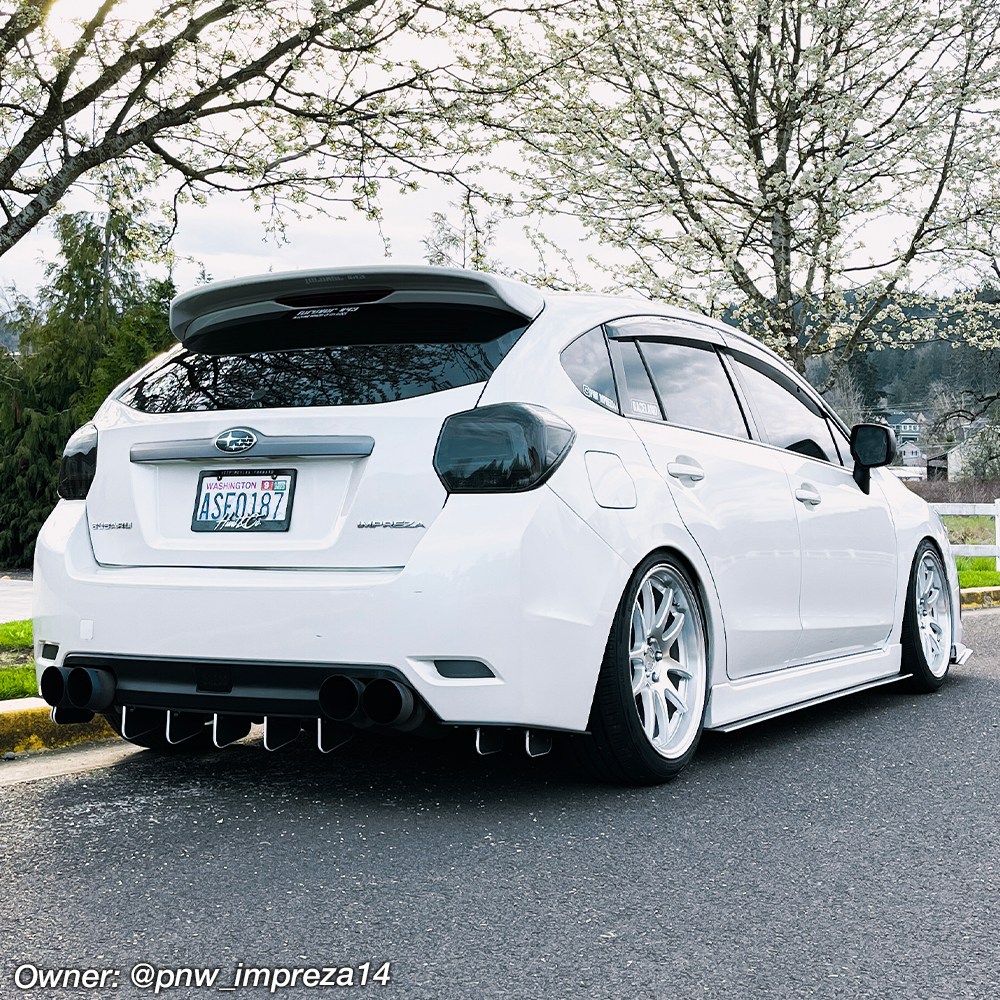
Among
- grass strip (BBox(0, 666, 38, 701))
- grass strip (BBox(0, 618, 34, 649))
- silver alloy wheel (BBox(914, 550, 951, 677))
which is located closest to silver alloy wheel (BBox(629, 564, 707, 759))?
silver alloy wheel (BBox(914, 550, 951, 677))

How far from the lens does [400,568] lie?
3.70 meters

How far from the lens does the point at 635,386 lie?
14.9 feet

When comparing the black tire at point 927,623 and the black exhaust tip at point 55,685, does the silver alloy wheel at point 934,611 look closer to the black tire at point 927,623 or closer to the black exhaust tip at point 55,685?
the black tire at point 927,623

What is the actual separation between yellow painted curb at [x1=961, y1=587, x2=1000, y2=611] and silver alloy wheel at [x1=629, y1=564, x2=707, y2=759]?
8.28 m

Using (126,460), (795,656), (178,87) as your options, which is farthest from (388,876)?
(178,87)

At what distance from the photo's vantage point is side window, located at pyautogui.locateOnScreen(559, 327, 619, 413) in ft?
13.7

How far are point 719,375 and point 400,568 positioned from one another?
6.80ft

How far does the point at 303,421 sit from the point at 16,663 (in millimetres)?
4024

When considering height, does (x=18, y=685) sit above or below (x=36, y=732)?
above

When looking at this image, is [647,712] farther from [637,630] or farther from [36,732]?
[36,732]

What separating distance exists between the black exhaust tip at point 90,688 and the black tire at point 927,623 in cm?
402

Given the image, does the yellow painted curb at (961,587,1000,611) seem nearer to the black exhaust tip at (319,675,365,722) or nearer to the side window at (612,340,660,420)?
the side window at (612,340,660,420)

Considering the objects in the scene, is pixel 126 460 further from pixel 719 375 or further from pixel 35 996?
pixel 719 375

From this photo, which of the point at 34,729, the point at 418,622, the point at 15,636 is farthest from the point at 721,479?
the point at 15,636
